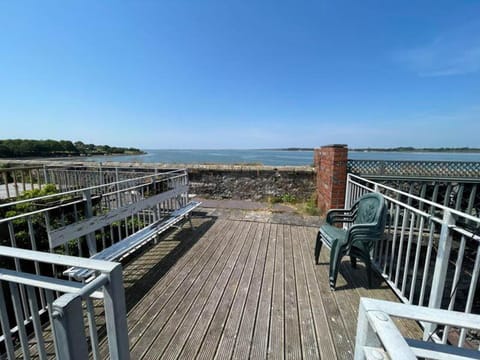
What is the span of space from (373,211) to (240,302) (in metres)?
1.65

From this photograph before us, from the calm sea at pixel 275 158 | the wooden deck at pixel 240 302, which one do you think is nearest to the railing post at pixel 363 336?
the wooden deck at pixel 240 302

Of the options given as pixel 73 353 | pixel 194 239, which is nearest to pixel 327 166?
pixel 194 239

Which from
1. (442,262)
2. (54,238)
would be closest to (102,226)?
(54,238)

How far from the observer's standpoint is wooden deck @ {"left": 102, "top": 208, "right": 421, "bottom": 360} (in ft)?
5.14

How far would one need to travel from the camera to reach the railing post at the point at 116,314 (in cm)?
83

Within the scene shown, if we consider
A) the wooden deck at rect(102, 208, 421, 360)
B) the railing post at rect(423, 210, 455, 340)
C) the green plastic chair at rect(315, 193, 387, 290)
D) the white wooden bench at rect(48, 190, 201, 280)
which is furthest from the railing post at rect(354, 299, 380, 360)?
the white wooden bench at rect(48, 190, 201, 280)

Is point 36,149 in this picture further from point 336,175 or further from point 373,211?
point 373,211

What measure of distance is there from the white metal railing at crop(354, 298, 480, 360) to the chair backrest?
1.59m

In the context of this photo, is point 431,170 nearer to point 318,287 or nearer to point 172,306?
point 318,287

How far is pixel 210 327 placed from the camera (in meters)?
1.73

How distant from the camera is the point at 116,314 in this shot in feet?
2.83

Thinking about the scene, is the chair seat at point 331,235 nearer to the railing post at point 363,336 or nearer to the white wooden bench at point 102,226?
the railing post at point 363,336

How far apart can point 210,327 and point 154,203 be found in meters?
1.96

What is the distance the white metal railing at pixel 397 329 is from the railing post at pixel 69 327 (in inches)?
35.7
